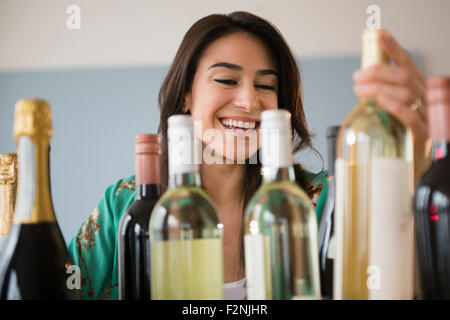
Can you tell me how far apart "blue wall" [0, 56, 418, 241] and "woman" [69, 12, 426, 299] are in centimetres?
137

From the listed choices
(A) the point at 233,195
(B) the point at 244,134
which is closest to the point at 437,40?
(A) the point at 233,195

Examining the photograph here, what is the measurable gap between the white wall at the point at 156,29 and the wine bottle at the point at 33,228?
2473 millimetres

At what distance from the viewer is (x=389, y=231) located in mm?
322

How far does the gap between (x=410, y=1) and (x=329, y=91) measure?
662 mm

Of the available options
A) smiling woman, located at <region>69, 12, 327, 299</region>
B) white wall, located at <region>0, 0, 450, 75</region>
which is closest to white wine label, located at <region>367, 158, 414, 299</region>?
smiling woman, located at <region>69, 12, 327, 299</region>

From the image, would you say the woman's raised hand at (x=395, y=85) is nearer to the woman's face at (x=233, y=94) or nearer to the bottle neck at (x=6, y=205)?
the bottle neck at (x=6, y=205)

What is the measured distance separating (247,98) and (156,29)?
1.98 m

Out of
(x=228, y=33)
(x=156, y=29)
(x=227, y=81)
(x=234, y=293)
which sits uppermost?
(x=156, y=29)

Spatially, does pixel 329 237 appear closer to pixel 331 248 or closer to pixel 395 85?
pixel 331 248

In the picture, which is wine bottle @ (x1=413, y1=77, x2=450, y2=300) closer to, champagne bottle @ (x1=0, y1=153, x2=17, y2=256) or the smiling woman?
champagne bottle @ (x1=0, y1=153, x2=17, y2=256)

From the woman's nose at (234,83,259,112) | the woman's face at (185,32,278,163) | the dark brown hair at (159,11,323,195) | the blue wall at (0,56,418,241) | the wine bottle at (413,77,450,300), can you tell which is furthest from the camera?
the blue wall at (0,56,418,241)

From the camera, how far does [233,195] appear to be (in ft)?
4.23

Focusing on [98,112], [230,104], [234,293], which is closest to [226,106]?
[230,104]

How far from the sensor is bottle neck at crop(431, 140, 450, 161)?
1.05 ft
